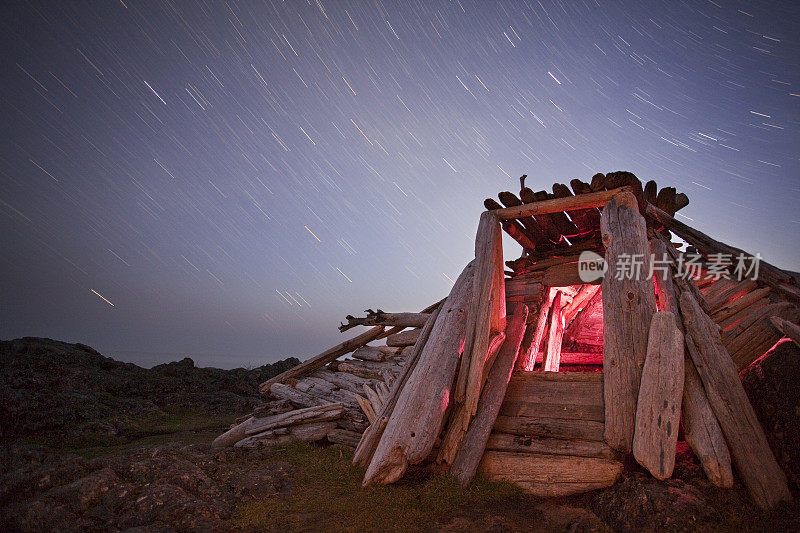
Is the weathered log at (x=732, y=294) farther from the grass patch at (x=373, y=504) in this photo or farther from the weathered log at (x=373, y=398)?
the weathered log at (x=373, y=398)

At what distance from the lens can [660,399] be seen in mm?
3924

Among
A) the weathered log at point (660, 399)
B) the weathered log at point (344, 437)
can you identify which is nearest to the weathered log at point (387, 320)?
the weathered log at point (344, 437)

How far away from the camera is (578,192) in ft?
19.1

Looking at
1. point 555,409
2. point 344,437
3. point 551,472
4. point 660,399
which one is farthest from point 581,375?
point 344,437

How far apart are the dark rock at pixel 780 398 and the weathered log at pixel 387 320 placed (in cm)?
547

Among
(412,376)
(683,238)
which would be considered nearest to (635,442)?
(412,376)

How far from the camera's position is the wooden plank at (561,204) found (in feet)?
18.7

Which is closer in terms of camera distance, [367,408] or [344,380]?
[367,408]

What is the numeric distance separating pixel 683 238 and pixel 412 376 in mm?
6372

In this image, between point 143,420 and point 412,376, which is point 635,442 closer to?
point 412,376

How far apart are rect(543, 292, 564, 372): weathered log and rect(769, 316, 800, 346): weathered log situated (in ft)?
13.5

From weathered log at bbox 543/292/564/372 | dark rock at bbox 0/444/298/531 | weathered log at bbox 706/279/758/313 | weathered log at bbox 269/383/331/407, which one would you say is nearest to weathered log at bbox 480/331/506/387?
weathered log at bbox 543/292/564/372

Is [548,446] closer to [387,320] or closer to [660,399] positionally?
[660,399]

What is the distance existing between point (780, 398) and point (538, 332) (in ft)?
12.1
